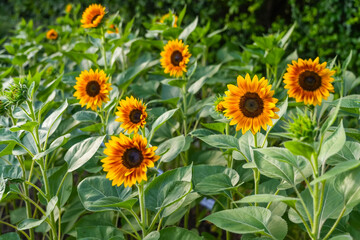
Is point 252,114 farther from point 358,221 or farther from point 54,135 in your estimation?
point 54,135

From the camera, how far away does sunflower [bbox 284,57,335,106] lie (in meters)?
1.07

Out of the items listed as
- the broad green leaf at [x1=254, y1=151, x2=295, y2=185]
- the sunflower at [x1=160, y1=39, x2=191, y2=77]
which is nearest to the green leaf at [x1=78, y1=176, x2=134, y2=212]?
the broad green leaf at [x1=254, y1=151, x2=295, y2=185]

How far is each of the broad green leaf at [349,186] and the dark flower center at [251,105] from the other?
233 mm

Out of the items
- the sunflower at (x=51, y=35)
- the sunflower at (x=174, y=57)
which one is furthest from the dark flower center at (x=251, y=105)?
the sunflower at (x=51, y=35)

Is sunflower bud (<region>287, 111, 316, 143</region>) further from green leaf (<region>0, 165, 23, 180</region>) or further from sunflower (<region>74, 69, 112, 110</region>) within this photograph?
green leaf (<region>0, 165, 23, 180</region>)

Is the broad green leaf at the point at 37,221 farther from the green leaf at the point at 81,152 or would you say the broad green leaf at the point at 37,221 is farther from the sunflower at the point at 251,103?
the sunflower at the point at 251,103

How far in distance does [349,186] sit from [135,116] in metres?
0.54

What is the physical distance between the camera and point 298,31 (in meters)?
2.66

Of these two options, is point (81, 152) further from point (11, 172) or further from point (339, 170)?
point (339, 170)

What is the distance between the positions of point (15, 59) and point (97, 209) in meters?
1.15

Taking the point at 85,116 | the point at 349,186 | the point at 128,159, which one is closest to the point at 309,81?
the point at 349,186

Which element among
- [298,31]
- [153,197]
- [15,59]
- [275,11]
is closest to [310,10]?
[298,31]

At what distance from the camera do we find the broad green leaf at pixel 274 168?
0.93 m

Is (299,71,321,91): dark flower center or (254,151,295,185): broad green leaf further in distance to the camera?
(299,71,321,91): dark flower center
